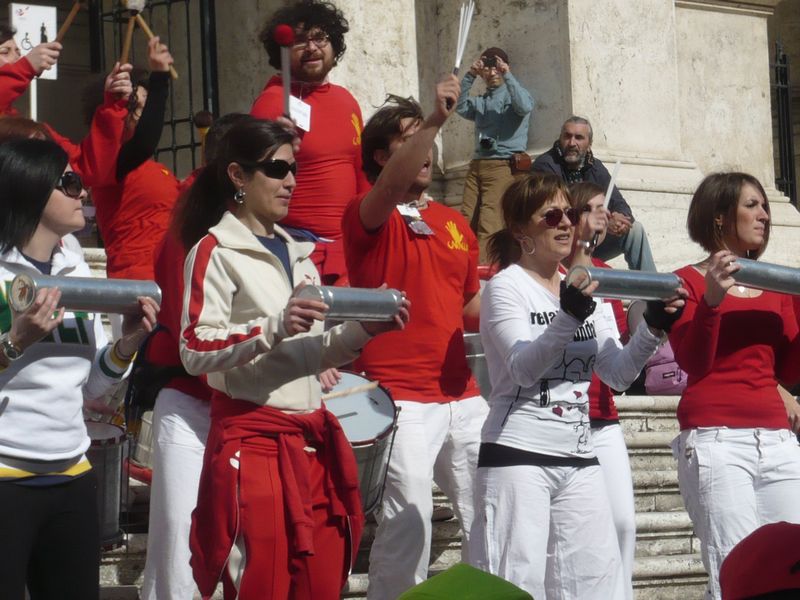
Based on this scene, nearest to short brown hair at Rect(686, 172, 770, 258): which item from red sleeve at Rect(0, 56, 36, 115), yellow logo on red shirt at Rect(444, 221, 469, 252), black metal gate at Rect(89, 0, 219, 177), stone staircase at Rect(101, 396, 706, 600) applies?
yellow logo on red shirt at Rect(444, 221, 469, 252)

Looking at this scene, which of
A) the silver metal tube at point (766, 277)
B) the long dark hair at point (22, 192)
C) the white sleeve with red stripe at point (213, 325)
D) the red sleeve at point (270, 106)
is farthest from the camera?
the red sleeve at point (270, 106)

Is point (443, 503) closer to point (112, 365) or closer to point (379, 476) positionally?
point (379, 476)

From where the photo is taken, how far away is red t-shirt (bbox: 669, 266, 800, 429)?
17.4ft

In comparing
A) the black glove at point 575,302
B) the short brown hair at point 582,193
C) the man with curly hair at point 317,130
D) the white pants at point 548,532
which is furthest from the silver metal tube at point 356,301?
the man with curly hair at point 317,130

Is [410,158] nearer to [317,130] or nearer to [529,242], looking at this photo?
[529,242]

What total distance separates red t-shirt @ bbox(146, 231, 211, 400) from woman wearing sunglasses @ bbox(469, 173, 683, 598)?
95 cm

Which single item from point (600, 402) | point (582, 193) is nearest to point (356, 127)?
point (582, 193)

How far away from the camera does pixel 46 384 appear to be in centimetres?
434

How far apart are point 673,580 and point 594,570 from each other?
1.93m

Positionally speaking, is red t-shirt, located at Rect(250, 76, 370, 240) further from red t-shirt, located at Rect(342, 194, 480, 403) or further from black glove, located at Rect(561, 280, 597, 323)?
black glove, located at Rect(561, 280, 597, 323)

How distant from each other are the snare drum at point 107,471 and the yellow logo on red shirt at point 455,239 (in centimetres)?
131

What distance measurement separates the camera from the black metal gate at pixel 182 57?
10.3m

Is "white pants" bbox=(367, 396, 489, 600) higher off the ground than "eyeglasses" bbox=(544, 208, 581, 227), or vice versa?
"eyeglasses" bbox=(544, 208, 581, 227)

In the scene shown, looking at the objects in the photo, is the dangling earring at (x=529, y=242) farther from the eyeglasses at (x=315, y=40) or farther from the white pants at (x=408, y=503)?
the eyeglasses at (x=315, y=40)
